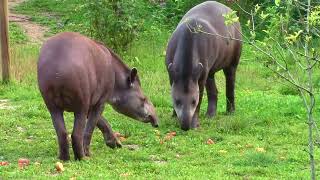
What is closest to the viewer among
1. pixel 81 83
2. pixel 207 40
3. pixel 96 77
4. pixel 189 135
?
pixel 81 83

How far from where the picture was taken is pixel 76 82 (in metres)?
6.77

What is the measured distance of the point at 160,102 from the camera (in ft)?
35.9

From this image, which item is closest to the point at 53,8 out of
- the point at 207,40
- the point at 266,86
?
the point at 266,86

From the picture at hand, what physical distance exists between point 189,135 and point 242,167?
73.0 inches

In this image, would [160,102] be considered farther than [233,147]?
Yes

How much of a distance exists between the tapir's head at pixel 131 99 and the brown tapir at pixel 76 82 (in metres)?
0.24

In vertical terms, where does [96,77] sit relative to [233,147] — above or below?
above

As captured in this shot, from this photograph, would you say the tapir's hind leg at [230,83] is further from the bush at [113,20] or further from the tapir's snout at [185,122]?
the bush at [113,20]

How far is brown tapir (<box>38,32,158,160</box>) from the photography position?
678 centimetres

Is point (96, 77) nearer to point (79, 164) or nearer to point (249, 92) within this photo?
point (79, 164)

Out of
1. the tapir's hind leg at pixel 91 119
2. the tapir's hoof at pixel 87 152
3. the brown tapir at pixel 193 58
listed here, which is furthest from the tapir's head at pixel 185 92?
the tapir's hoof at pixel 87 152

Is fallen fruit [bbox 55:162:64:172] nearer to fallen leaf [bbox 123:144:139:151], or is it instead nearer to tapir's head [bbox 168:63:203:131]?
fallen leaf [bbox 123:144:139:151]

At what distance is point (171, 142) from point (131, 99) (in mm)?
→ 715

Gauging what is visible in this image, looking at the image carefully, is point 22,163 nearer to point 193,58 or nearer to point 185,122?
point 185,122
